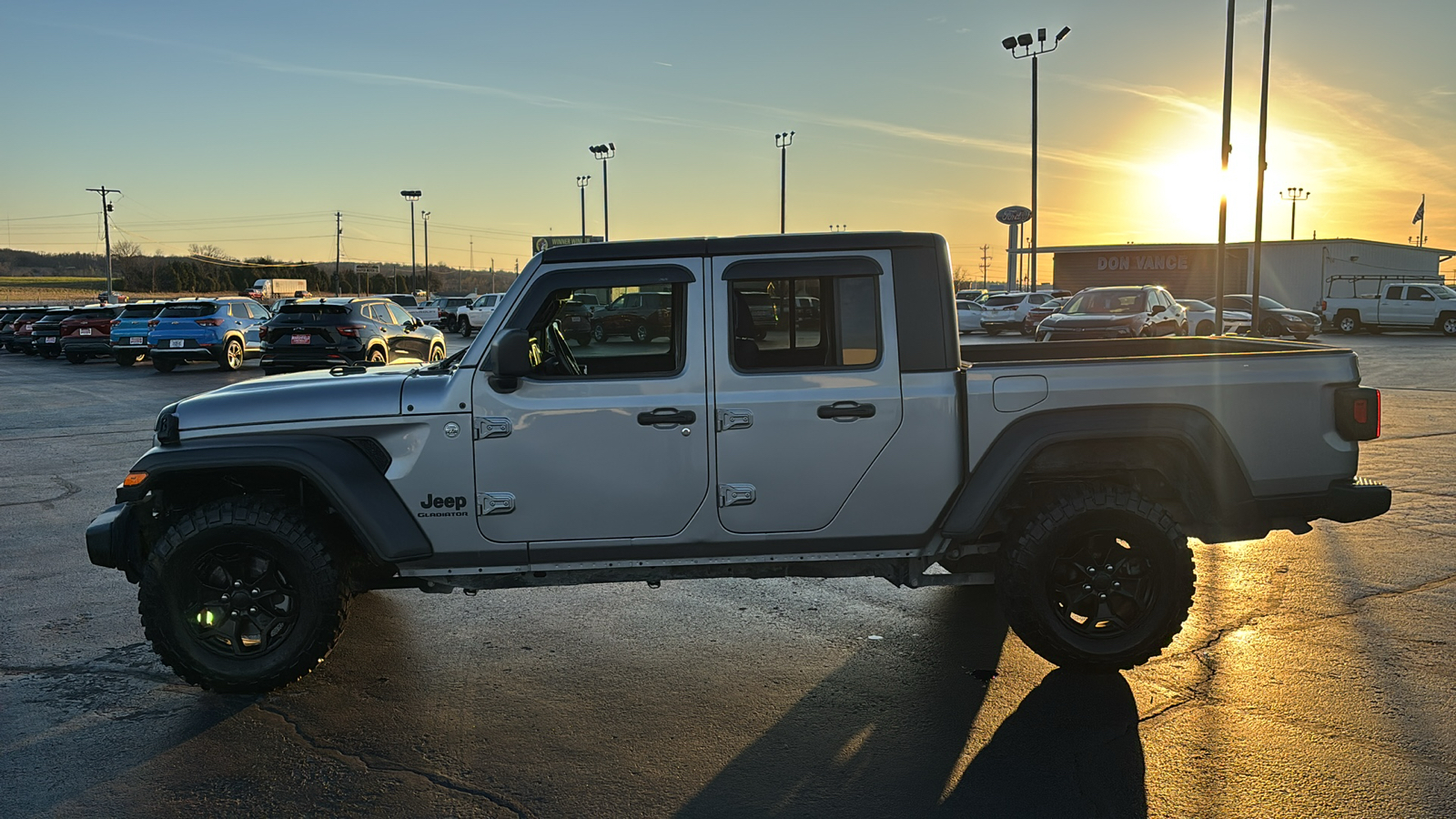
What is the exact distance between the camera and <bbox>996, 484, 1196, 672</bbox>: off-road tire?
4.82 meters

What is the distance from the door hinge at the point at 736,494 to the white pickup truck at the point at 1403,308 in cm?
4025

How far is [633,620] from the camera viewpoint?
591 cm

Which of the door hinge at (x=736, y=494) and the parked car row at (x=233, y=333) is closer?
the door hinge at (x=736, y=494)

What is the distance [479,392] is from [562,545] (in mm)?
763

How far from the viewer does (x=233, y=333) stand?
24.5 metres

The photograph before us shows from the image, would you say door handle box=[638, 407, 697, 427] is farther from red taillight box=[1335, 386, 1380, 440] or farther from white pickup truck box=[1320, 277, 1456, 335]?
white pickup truck box=[1320, 277, 1456, 335]

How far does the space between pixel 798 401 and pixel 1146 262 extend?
60839 millimetres

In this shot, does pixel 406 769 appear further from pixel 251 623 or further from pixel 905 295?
pixel 905 295

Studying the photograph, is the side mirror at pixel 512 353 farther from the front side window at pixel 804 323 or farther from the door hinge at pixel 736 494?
the door hinge at pixel 736 494

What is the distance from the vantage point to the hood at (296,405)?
471cm

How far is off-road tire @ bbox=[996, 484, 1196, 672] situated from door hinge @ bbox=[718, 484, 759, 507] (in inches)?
48.3

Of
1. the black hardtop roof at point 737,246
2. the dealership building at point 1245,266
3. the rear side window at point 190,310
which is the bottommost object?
the rear side window at point 190,310

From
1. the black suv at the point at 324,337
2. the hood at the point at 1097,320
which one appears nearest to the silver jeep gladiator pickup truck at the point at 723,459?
the black suv at the point at 324,337

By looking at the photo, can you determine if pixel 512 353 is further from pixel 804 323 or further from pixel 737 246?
pixel 804 323
